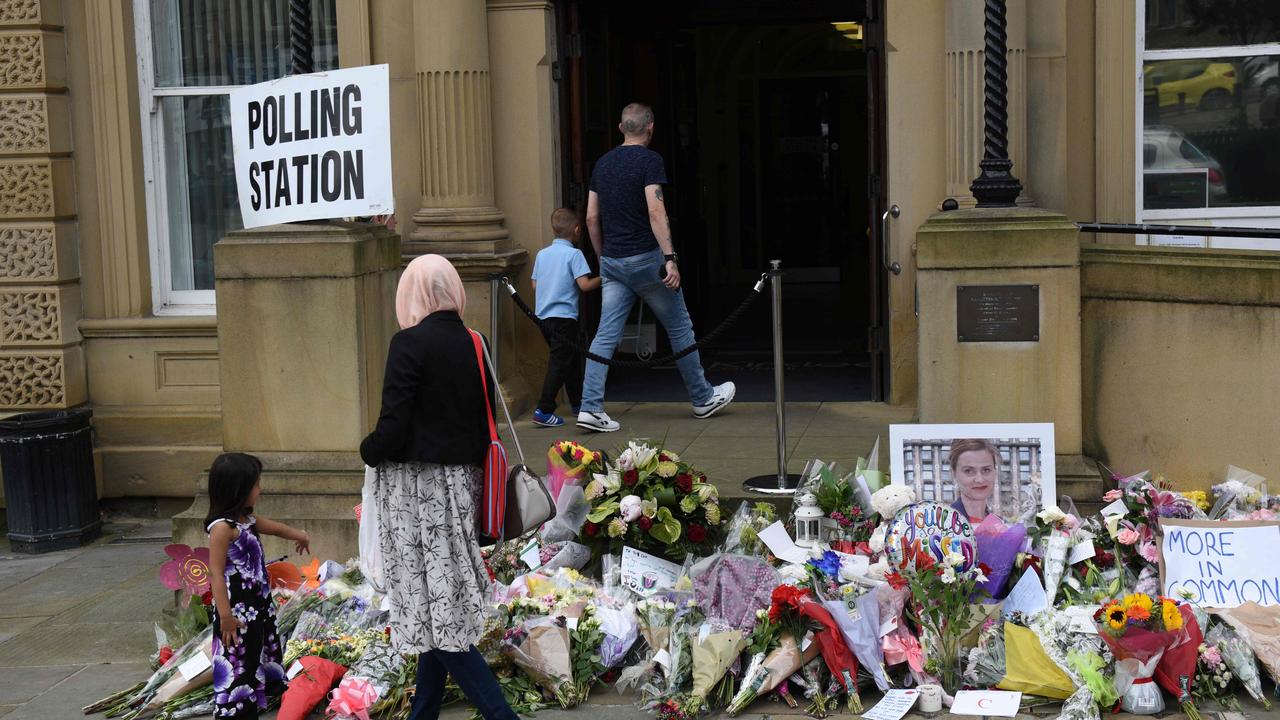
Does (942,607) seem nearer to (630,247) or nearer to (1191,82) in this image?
(630,247)

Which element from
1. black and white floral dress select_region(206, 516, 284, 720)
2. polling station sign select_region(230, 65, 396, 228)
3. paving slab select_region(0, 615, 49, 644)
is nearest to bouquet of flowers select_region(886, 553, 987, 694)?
black and white floral dress select_region(206, 516, 284, 720)

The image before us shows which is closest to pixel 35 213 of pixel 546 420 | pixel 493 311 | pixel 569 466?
pixel 493 311

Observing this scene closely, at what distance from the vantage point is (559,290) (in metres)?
9.67

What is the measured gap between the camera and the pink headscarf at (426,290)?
543cm

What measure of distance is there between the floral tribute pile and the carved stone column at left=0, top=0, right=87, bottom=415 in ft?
12.4

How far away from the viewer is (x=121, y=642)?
7395 millimetres

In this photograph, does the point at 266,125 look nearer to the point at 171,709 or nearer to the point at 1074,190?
the point at 171,709

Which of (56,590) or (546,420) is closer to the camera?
(56,590)

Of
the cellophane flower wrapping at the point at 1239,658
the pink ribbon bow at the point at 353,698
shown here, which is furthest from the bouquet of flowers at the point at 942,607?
the pink ribbon bow at the point at 353,698

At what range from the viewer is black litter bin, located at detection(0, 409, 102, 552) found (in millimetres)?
9500

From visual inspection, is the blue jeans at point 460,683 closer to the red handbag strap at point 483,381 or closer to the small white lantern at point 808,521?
the red handbag strap at point 483,381

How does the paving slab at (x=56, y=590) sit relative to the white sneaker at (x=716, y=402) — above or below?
below

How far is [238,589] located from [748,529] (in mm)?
2371

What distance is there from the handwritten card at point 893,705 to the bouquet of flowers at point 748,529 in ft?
3.48
